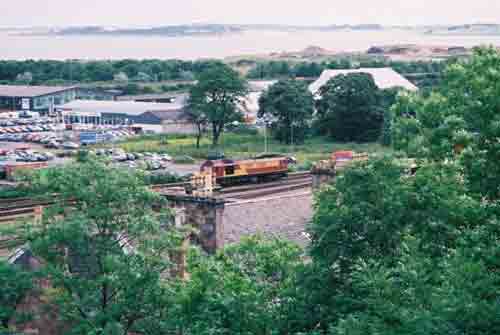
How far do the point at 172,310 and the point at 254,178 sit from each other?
32.7 m

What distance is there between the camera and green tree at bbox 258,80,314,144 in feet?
231

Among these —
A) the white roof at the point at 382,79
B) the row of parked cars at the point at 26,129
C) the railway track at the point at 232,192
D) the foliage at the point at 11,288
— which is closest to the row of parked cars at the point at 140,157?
the railway track at the point at 232,192

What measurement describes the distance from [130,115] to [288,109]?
1937 centimetres

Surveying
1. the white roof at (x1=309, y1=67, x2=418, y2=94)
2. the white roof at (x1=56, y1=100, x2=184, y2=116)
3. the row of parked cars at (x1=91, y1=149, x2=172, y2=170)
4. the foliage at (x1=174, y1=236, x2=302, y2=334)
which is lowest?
the row of parked cars at (x1=91, y1=149, x2=172, y2=170)

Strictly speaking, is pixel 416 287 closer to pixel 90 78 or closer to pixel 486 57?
pixel 486 57

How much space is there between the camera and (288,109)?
70.6 metres

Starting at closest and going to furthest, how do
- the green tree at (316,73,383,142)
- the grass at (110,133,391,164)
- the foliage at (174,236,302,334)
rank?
the foliage at (174,236,302,334) < the grass at (110,133,391,164) < the green tree at (316,73,383,142)

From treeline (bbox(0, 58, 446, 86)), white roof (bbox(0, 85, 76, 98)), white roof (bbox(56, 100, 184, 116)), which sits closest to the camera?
white roof (bbox(56, 100, 184, 116))

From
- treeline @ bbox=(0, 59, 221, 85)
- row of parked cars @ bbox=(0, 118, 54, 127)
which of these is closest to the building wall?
row of parked cars @ bbox=(0, 118, 54, 127)

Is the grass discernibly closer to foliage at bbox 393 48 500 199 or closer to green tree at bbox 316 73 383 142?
green tree at bbox 316 73 383 142

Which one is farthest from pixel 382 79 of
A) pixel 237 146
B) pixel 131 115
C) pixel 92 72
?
pixel 92 72

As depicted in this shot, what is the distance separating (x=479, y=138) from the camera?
17406 mm

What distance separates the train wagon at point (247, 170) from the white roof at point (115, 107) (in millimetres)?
33666

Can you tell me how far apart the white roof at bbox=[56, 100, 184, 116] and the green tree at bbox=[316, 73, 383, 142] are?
51.7 feet
